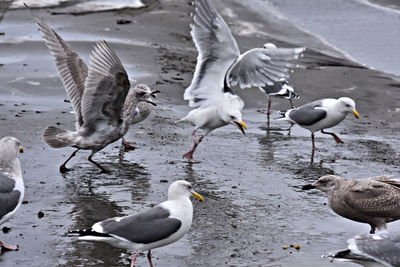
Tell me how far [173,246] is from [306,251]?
127cm

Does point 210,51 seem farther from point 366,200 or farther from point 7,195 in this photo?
point 7,195

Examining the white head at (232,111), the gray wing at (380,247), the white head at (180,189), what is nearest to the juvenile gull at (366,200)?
the gray wing at (380,247)

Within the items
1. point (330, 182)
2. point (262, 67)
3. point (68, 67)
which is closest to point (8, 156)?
point (68, 67)

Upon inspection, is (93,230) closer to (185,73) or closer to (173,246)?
(173,246)

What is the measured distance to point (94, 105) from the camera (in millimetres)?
8648

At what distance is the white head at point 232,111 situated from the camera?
9750 mm

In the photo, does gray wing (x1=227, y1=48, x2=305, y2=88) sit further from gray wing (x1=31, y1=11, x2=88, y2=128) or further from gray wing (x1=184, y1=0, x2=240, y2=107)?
gray wing (x1=31, y1=11, x2=88, y2=128)

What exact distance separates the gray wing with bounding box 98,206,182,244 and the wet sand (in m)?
0.46

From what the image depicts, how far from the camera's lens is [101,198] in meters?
8.05

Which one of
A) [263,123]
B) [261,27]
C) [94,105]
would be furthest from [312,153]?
[261,27]

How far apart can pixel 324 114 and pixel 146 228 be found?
16.5 ft

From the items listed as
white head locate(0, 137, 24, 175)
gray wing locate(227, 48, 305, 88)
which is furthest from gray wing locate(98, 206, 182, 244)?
gray wing locate(227, 48, 305, 88)

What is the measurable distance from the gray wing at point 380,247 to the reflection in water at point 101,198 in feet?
6.87

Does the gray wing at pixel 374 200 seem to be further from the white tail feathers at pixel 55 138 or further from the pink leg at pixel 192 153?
the white tail feathers at pixel 55 138
